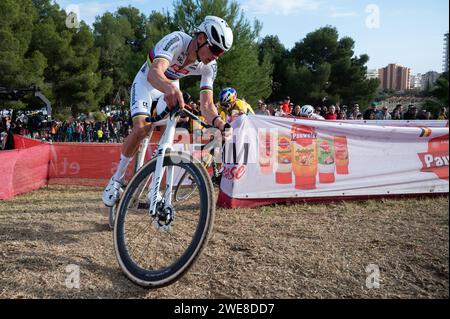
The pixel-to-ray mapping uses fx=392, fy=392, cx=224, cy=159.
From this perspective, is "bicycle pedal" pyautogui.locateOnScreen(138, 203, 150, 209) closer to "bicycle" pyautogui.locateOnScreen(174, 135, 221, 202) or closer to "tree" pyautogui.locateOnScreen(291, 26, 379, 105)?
"bicycle" pyautogui.locateOnScreen(174, 135, 221, 202)

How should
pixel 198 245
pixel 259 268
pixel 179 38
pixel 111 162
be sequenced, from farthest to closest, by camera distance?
pixel 111 162 → pixel 179 38 → pixel 259 268 → pixel 198 245

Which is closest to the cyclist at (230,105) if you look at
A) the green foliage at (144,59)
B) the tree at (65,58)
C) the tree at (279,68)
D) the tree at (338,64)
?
the green foliage at (144,59)

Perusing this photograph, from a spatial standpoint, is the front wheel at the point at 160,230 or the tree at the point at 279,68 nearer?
the front wheel at the point at 160,230

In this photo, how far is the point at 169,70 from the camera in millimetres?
4066

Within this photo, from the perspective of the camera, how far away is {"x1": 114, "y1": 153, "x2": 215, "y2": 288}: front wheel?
9.07 ft

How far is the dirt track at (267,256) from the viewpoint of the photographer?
9.43 feet

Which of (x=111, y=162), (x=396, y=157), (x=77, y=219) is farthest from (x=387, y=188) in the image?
(x=111, y=162)

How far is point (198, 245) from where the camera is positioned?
2.73 m

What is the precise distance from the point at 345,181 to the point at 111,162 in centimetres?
522

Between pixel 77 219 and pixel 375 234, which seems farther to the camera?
pixel 77 219

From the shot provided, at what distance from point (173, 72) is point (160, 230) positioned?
1.72m

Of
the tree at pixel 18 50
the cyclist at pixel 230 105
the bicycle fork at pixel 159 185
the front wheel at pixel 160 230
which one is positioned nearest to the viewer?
the front wheel at pixel 160 230

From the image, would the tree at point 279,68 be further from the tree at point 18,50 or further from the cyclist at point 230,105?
the cyclist at point 230,105

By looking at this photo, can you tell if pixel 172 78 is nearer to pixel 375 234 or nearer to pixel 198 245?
pixel 198 245
